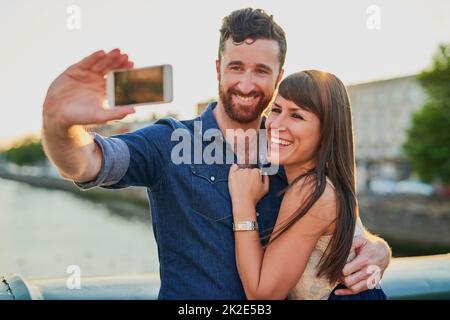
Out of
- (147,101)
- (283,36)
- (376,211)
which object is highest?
(283,36)

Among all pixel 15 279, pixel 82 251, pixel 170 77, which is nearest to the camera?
pixel 170 77

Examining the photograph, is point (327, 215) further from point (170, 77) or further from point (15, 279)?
point (15, 279)

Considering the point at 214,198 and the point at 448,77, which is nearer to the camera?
the point at 214,198

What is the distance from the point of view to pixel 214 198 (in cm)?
111

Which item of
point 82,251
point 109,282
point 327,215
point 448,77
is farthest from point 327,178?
point 82,251

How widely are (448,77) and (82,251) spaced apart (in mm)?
8889

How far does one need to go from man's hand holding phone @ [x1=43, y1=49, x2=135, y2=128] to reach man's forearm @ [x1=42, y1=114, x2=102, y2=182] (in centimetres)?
2

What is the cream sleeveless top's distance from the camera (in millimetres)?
1149

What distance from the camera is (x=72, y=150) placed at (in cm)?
93

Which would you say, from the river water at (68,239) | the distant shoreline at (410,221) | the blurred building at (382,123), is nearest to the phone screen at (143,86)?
the river water at (68,239)

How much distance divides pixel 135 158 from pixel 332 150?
348mm

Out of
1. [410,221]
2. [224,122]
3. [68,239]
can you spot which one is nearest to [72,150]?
[224,122]

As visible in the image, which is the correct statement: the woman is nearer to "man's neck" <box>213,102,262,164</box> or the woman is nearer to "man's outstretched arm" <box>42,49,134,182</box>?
"man's neck" <box>213,102,262,164</box>

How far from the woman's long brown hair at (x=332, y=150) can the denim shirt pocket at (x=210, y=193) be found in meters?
0.10
